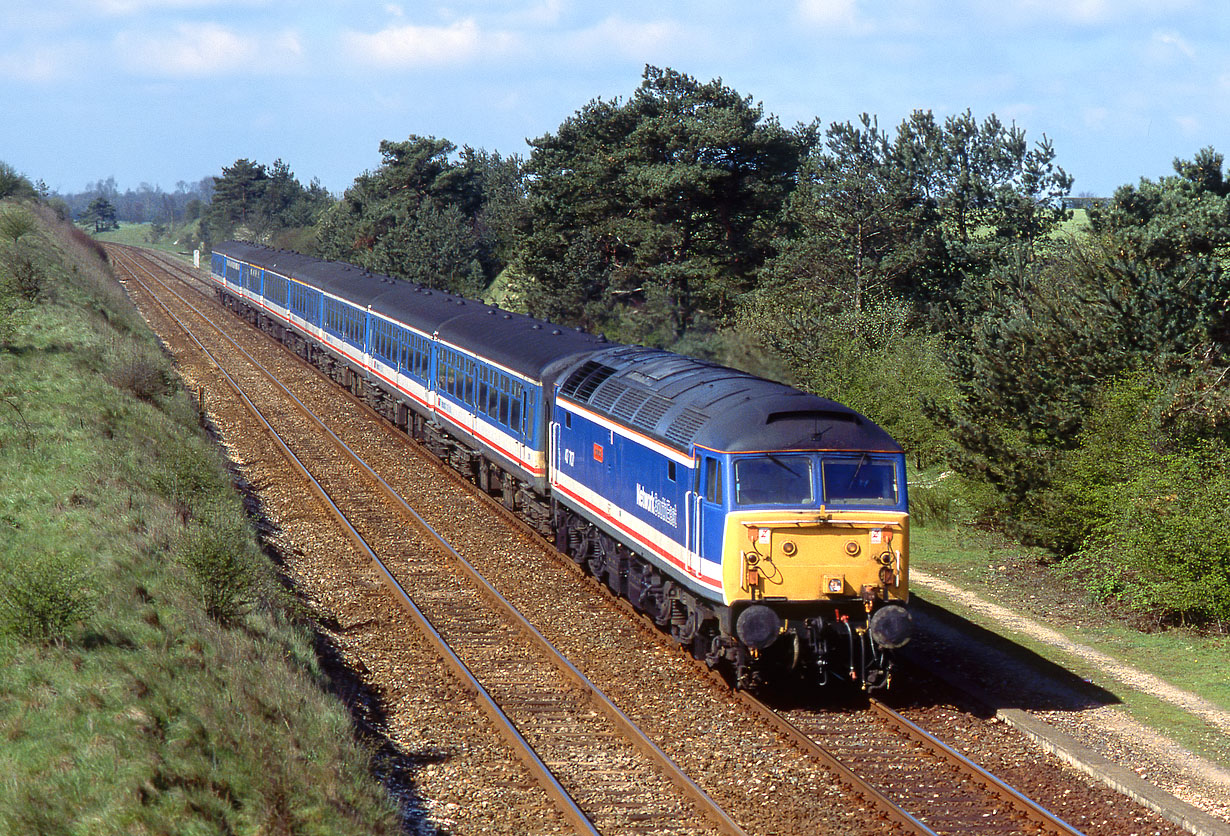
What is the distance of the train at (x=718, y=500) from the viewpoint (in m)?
13.1

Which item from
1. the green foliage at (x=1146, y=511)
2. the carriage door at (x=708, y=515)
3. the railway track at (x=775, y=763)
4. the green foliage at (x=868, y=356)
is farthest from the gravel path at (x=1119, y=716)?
the green foliage at (x=868, y=356)

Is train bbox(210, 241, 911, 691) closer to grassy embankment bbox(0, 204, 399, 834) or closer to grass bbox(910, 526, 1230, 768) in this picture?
grass bbox(910, 526, 1230, 768)

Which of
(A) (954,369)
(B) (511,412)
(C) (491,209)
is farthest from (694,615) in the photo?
(C) (491,209)

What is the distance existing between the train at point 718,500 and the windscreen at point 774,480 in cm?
2

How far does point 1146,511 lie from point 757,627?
7.22 meters

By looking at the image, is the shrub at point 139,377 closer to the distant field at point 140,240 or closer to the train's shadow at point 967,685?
the train's shadow at point 967,685

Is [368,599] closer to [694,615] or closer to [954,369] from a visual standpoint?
[694,615]

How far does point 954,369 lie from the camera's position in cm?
2359

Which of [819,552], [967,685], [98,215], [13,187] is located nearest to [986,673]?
[967,685]

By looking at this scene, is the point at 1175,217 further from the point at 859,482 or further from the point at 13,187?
the point at 13,187

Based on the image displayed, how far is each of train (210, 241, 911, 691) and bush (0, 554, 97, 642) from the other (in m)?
6.80

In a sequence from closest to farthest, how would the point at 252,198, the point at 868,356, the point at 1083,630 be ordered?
the point at 1083,630
the point at 868,356
the point at 252,198

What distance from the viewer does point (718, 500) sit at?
43.7ft

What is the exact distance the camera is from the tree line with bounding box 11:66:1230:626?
1825 cm
